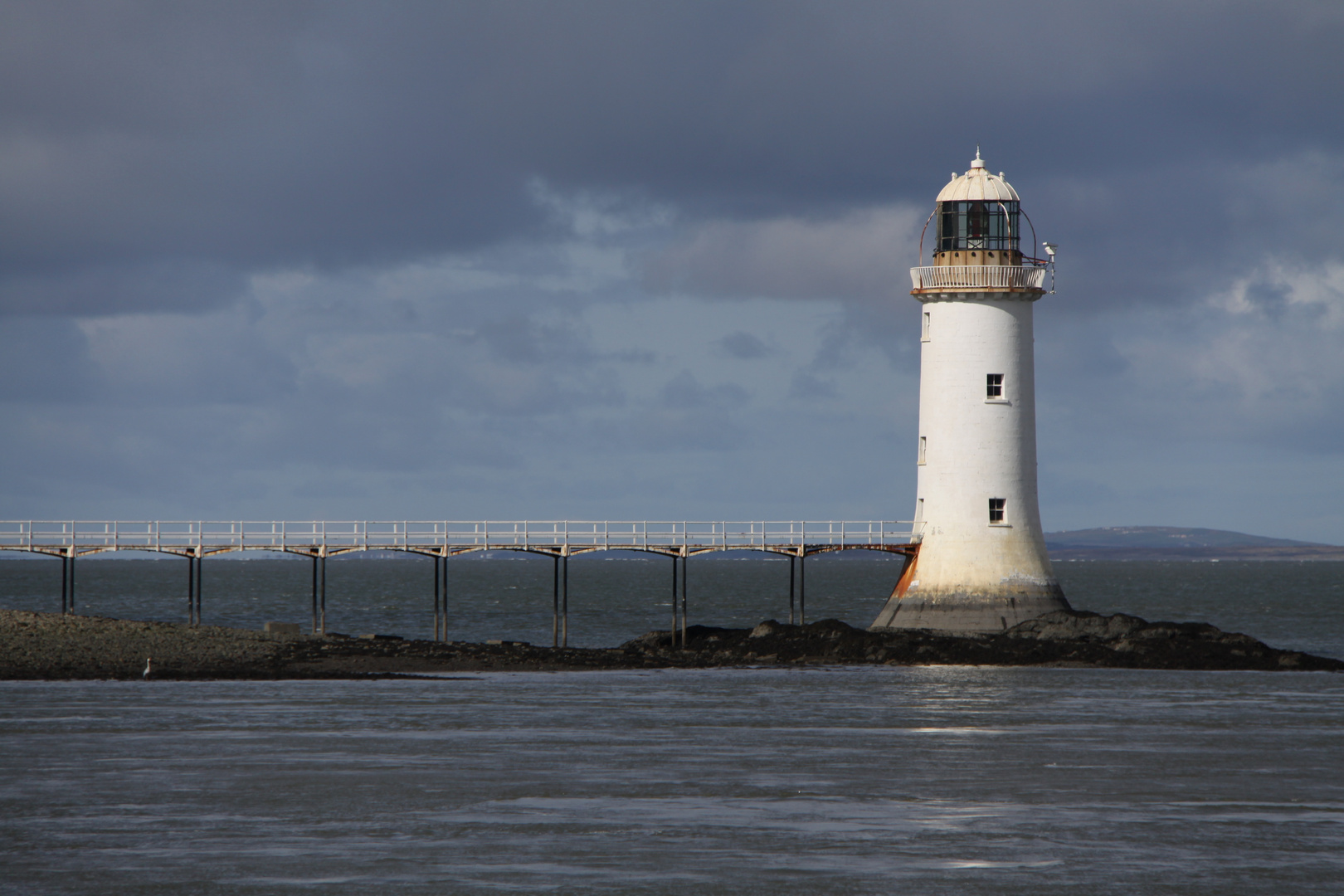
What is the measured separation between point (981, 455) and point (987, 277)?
18.3 ft

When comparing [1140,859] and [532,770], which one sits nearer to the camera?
[1140,859]

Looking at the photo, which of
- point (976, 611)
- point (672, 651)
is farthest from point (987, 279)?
point (672, 651)

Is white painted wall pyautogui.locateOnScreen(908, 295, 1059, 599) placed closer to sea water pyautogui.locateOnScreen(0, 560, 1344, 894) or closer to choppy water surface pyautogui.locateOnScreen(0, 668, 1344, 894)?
sea water pyautogui.locateOnScreen(0, 560, 1344, 894)

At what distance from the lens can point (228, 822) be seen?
21.7m

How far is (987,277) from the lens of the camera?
52.2 m

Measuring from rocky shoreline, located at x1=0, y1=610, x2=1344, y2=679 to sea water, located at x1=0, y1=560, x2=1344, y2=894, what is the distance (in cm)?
417

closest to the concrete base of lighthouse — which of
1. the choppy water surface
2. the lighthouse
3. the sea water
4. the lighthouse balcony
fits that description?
the lighthouse

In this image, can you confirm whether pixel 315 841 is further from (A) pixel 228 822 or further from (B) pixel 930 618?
(B) pixel 930 618

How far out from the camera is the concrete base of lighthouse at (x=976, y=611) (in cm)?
5116

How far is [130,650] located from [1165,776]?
31436mm

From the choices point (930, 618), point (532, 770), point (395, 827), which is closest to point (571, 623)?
point (930, 618)

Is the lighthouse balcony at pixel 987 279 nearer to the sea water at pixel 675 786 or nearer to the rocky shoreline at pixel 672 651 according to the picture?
the rocky shoreline at pixel 672 651

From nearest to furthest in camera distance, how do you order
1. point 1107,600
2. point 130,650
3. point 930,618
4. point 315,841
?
1. point 315,841
2. point 130,650
3. point 930,618
4. point 1107,600

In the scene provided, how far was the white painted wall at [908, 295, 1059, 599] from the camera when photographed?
51.8 m
